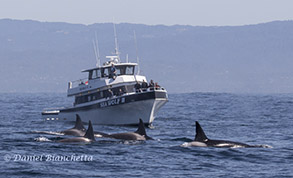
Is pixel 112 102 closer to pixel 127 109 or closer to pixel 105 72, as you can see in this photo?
pixel 127 109

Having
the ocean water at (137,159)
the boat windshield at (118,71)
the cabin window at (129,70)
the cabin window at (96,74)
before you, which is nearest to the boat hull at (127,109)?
the cabin window at (96,74)

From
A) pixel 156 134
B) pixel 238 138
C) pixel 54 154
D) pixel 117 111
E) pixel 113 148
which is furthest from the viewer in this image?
pixel 117 111

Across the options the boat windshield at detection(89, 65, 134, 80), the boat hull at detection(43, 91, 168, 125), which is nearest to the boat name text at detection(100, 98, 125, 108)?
the boat hull at detection(43, 91, 168, 125)

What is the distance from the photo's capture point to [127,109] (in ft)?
182

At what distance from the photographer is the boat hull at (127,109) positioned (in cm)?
5469

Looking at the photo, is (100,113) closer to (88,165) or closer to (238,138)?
(238,138)

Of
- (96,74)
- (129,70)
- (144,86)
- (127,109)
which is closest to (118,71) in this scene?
(129,70)

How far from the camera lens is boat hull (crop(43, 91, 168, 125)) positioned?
54.7 m

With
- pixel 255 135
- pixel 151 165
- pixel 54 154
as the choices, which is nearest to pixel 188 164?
pixel 151 165

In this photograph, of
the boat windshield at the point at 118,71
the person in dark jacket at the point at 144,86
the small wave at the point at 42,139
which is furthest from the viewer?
the boat windshield at the point at 118,71

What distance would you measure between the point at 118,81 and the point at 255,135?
15716mm

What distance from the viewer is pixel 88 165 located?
29.6 meters

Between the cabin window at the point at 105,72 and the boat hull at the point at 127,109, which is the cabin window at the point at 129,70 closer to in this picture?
the cabin window at the point at 105,72

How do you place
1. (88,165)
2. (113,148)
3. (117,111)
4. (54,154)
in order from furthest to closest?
(117,111), (113,148), (54,154), (88,165)
